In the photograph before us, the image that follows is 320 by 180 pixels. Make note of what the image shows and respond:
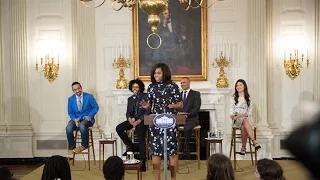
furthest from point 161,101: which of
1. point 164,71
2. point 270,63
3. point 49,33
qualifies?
point 49,33

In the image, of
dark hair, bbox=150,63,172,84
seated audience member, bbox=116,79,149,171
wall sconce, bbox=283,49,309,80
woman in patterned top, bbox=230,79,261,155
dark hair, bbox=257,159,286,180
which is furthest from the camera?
wall sconce, bbox=283,49,309,80

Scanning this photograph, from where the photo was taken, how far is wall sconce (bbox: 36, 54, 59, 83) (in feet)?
29.0

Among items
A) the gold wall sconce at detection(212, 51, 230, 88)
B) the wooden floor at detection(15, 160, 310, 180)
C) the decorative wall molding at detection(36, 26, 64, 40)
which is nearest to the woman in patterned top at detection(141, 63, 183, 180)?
the wooden floor at detection(15, 160, 310, 180)

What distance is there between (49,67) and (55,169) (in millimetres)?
5953

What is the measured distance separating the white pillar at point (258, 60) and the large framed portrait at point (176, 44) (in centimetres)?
89

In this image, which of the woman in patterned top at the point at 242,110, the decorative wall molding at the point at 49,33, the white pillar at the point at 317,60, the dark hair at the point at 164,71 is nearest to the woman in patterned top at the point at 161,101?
the dark hair at the point at 164,71

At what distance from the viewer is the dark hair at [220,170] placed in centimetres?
275

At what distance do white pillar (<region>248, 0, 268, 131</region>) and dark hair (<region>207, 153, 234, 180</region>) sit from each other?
6.04 metres

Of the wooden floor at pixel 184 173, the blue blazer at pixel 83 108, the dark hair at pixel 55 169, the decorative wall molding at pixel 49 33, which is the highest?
the decorative wall molding at pixel 49 33

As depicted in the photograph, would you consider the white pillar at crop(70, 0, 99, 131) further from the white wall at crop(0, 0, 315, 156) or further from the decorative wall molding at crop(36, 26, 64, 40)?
the decorative wall molding at crop(36, 26, 64, 40)

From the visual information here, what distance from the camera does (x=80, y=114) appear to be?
782cm

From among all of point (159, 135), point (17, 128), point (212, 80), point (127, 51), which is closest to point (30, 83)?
point (17, 128)

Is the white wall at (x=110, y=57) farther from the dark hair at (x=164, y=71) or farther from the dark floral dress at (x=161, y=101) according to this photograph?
the dark hair at (x=164, y=71)

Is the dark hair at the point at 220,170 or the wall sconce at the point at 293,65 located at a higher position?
the wall sconce at the point at 293,65
